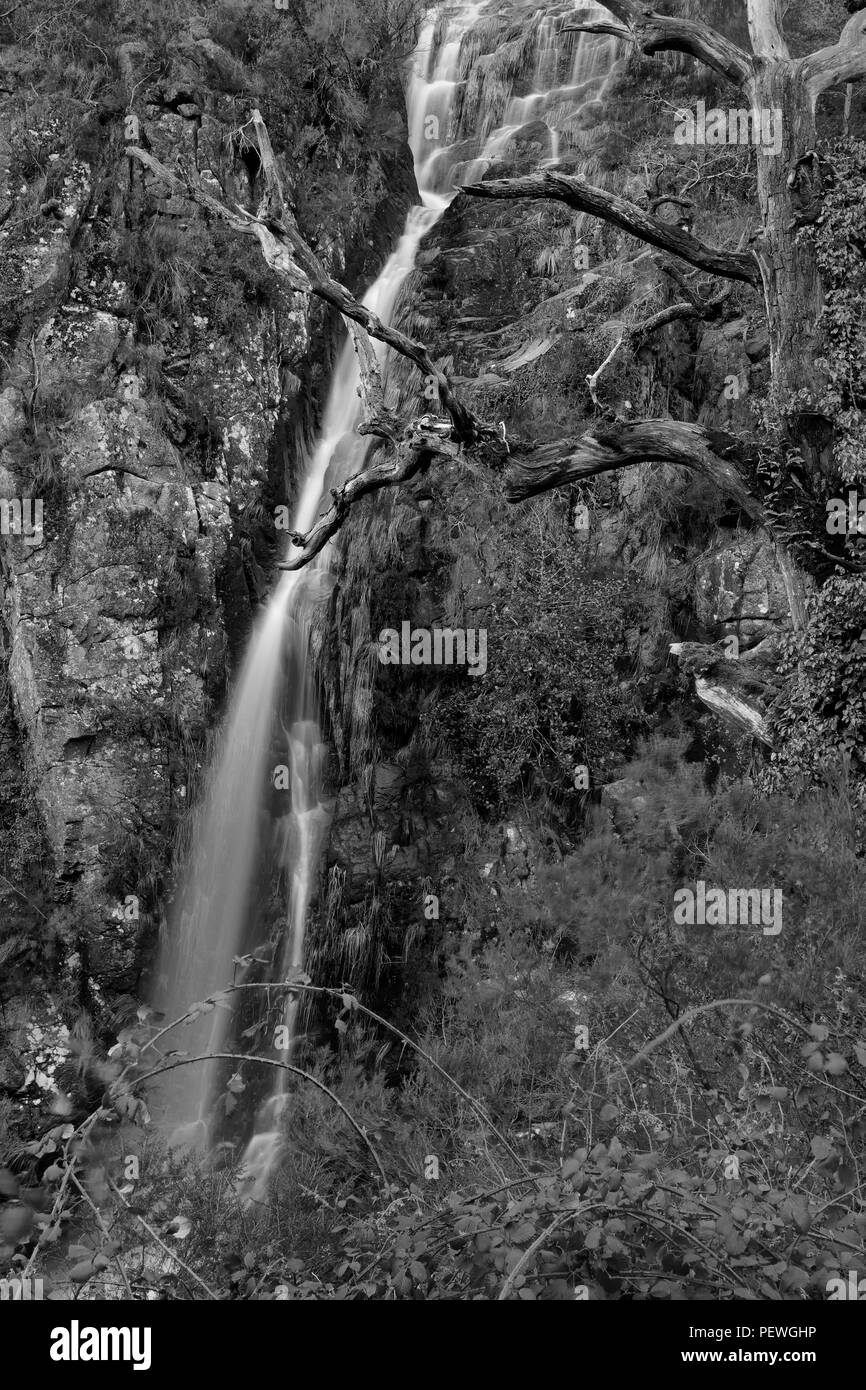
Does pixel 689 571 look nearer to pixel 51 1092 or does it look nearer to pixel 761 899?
pixel 761 899

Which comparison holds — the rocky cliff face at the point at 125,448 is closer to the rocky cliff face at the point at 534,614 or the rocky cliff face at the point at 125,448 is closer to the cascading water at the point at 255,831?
the cascading water at the point at 255,831

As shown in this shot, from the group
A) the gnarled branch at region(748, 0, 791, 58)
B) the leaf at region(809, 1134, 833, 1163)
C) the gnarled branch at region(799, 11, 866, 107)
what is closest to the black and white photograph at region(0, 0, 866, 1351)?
the gnarled branch at region(799, 11, 866, 107)

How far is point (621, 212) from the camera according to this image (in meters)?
7.99

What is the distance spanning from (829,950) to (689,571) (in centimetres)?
455

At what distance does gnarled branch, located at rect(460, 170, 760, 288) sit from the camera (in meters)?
7.57

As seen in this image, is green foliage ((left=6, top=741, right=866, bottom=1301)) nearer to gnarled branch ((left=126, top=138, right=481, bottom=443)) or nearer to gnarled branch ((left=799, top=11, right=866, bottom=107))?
gnarled branch ((left=126, top=138, right=481, bottom=443))

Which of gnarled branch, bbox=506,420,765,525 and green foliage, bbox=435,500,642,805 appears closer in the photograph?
gnarled branch, bbox=506,420,765,525

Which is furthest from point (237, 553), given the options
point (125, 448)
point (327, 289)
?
point (327, 289)

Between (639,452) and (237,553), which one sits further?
(237,553)

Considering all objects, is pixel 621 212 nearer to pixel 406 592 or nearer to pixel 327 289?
pixel 327 289

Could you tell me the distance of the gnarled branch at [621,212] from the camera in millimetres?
7574

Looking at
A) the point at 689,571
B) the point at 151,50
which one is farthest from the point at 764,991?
the point at 151,50

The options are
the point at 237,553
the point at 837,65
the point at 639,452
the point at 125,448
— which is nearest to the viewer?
the point at 837,65

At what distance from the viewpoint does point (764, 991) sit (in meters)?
8.25
